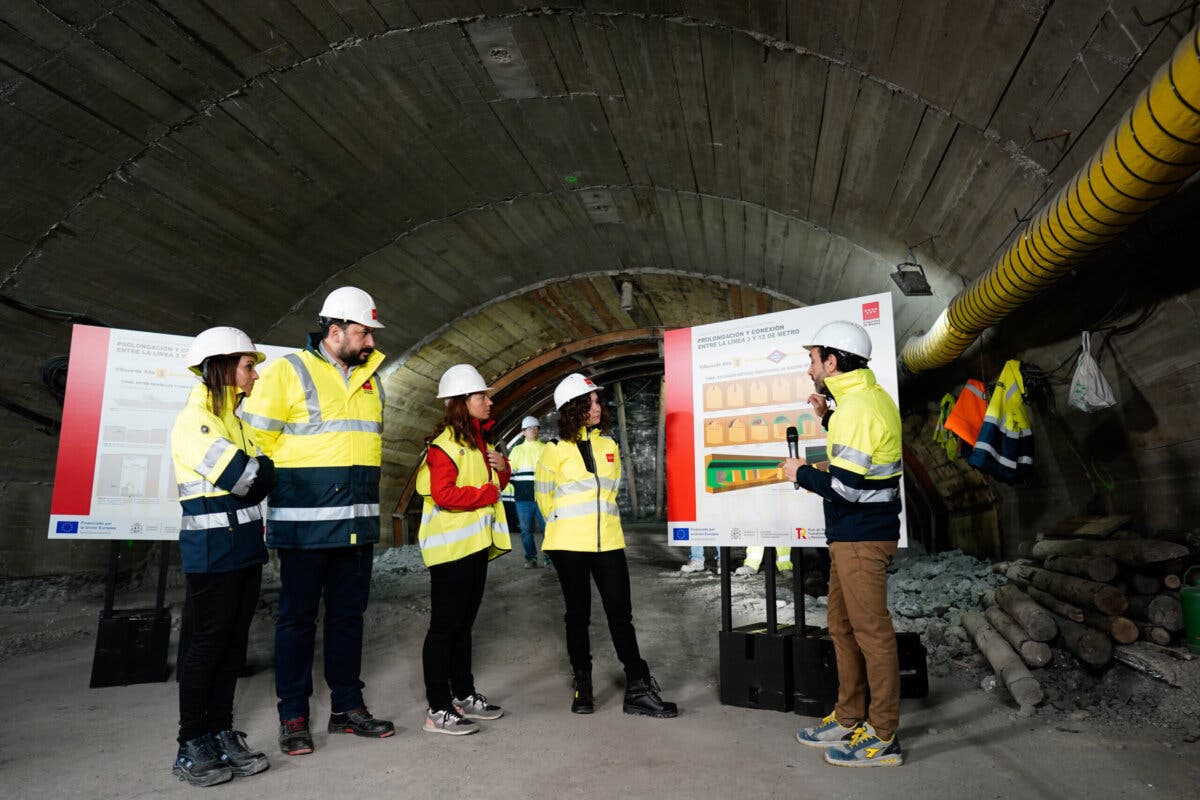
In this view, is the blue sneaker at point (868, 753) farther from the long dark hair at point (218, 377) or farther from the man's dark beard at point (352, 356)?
the long dark hair at point (218, 377)

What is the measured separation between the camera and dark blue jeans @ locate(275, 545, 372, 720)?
3186 mm

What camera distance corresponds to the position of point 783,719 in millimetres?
3607

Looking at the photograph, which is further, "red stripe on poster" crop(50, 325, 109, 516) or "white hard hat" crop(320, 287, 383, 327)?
"red stripe on poster" crop(50, 325, 109, 516)

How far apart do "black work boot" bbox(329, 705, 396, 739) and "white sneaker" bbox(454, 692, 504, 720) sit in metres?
0.40

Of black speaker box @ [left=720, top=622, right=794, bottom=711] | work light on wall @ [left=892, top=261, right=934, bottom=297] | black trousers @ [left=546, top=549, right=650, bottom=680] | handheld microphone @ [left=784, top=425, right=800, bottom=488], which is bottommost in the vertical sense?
black speaker box @ [left=720, top=622, right=794, bottom=711]

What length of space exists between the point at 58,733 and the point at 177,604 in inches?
132

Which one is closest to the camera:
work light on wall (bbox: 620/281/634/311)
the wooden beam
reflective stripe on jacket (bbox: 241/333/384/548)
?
reflective stripe on jacket (bbox: 241/333/384/548)

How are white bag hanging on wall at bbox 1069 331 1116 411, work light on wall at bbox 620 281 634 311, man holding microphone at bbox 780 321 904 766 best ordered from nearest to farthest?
man holding microphone at bbox 780 321 904 766 → white bag hanging on wall at bbox 1069 331 1116 411 → work light on wall at bbox 620 281 634 311

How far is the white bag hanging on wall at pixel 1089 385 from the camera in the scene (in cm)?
434

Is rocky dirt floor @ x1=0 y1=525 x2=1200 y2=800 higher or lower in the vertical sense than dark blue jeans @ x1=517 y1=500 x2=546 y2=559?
lower

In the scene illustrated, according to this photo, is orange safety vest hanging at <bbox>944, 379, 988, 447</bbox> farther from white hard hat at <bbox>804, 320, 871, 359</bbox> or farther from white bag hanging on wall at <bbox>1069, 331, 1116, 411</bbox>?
white hard hat at <bbox>804, 320, 871, 359</bbox>

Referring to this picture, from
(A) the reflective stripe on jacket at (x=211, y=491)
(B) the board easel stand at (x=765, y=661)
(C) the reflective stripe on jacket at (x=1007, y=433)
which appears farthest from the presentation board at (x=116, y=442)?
(C) the reflective stripe on jacket at (x=1007, y=433)

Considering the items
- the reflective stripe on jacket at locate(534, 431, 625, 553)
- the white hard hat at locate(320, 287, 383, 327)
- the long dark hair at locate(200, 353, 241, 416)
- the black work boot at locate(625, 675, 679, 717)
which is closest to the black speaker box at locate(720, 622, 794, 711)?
the black work boot at locate(625, 675, 679, 717)

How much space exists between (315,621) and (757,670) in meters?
2.18
